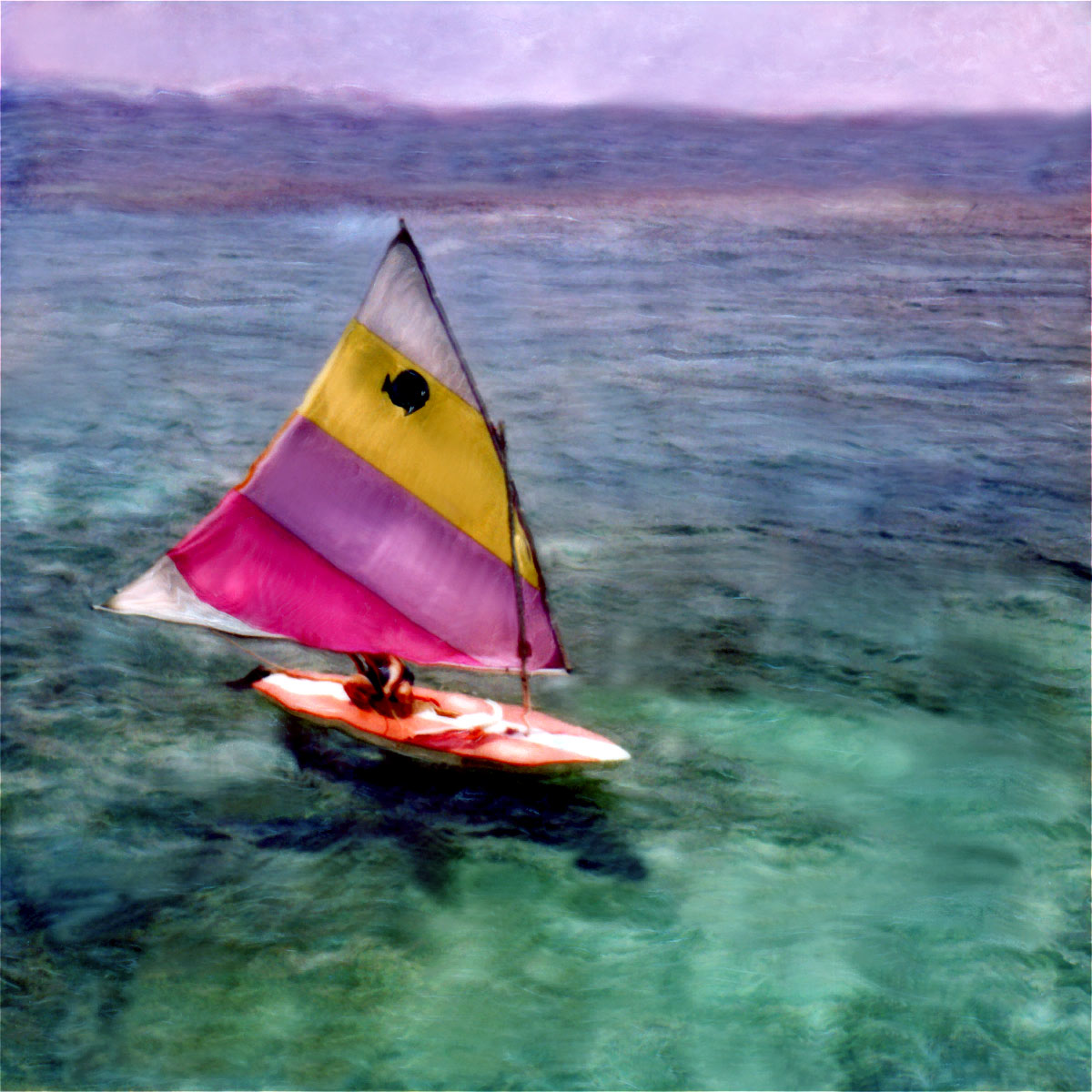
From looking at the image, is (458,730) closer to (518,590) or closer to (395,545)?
(518,590)

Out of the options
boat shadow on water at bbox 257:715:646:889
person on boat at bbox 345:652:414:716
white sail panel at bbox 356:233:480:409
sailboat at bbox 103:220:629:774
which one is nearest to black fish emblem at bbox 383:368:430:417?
sailboat at bbox 103:220:629:774

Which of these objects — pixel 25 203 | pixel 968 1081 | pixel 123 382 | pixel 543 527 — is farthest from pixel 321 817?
pixel 25 203

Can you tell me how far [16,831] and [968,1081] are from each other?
31.8ft

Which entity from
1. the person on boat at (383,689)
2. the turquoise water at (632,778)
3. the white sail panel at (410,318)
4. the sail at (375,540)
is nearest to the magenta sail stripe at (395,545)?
the sail at (375,540)

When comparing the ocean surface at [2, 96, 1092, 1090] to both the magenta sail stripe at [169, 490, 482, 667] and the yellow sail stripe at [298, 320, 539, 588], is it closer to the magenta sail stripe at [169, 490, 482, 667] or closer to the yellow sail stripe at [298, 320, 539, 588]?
the magenta sail stripe at [169, 490, 482, 667]

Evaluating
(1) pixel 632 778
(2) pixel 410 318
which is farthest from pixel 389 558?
(1) pixel 632 778

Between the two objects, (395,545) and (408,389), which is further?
(395,545)

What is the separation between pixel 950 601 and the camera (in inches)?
746

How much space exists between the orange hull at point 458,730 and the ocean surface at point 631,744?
95 centimetres

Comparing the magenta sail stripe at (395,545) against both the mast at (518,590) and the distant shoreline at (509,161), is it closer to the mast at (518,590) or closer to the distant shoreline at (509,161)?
the mast at (518,590)

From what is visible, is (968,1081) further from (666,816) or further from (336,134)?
(336,134)

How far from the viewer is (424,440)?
1278cm

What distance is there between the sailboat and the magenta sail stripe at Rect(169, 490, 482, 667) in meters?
0.01

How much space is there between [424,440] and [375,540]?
3.90ft
